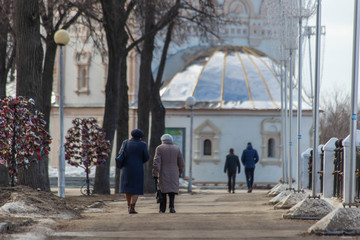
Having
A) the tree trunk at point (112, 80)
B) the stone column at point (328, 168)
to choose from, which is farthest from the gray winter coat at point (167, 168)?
the tree trunk at point (112, 80)

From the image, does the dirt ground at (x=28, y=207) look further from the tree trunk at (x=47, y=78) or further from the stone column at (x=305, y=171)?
the stone column at (x=305, y=171)

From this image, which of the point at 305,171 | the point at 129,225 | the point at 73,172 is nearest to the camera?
the point at 129,225

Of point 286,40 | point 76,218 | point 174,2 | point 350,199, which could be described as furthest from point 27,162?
point 174,2

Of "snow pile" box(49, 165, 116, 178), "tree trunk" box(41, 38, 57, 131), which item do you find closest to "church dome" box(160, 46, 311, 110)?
"snow pile" box(49, 165, 116, 178)

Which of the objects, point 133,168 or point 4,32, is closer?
point 133,168

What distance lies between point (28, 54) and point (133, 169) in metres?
4.39

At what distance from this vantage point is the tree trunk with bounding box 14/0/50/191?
61.0ft

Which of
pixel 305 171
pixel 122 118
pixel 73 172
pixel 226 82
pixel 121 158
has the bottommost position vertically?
pixel 73 172

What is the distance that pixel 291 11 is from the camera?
73.1 ft

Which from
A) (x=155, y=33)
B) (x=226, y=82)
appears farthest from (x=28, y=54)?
(x=226, y=82)

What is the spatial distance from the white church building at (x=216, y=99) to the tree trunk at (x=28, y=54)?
28.8 meters

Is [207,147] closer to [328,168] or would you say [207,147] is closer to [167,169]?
[328,168]

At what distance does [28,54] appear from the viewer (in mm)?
18641

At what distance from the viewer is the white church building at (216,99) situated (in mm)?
50281
